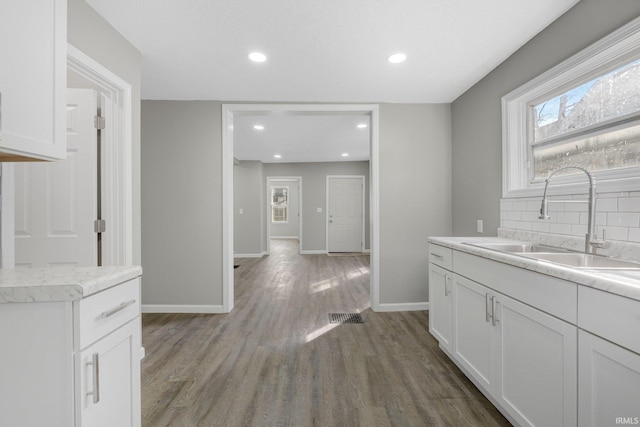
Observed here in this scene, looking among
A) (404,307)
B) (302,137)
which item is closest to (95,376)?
(404,307)

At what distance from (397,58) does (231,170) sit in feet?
6.59

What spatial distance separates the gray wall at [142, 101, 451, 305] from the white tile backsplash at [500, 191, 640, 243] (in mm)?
1133

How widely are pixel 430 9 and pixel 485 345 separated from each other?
200cm

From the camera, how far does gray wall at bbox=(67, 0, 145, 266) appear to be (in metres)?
1.65

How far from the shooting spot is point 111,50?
1.93 metres

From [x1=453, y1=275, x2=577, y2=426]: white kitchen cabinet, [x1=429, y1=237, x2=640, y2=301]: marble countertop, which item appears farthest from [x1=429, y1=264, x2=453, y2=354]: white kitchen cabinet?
[x1=429, y1=237, x2=640, y2=301]: marble countertop

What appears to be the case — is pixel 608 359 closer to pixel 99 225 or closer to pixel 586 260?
pixel 586 260

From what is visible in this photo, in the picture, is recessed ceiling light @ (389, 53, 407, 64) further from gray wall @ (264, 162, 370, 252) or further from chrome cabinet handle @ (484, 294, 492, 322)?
gray wall @ (264, 162, 370, 252)

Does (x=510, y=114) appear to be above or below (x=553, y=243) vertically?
above

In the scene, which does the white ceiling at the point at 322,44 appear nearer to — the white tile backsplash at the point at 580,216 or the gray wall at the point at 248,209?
the white tile backsplash at the point at 580,216

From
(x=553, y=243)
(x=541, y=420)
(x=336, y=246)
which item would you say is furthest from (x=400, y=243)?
(x=336, y=246)

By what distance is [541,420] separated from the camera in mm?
1216

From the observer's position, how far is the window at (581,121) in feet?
4.96

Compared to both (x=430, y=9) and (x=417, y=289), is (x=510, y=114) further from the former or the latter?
(x=417, y=289)
